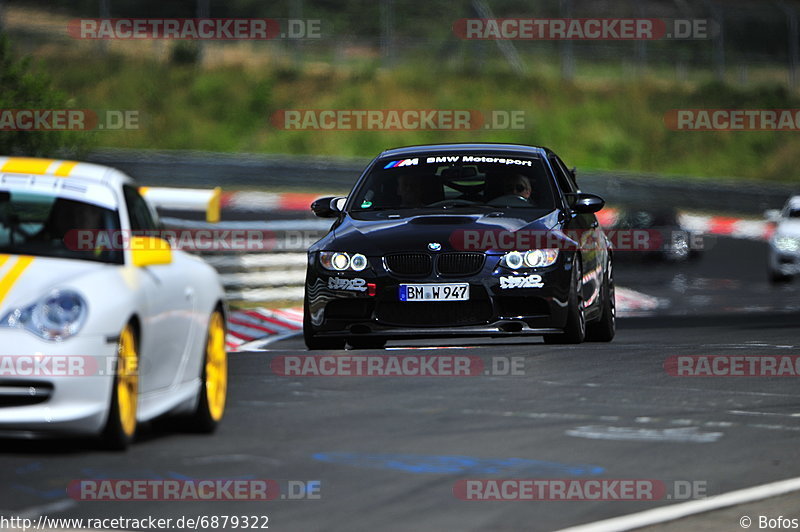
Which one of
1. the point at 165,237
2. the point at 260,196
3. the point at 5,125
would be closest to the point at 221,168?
the point at 260,196

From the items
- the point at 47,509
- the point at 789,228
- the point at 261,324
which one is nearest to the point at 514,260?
the point at 47,509

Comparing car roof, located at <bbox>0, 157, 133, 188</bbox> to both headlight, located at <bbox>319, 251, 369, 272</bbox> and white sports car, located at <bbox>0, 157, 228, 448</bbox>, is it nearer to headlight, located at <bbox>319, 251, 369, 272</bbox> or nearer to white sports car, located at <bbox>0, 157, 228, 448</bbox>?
white sports car, located at <bbox>0, 157, 228, 448</bbox>

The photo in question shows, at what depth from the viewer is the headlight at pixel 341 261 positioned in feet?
38.0

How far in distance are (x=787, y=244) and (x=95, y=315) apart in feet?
70.1

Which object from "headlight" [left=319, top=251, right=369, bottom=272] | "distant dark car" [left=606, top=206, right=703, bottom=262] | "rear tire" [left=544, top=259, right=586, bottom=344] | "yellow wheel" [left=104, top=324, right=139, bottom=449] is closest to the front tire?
"distant dark car" [left=606, top=206, right=703, bottom=262]

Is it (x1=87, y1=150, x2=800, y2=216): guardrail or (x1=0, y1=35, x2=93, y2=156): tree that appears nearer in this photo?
(x1=0, y1=35, x2=93, y2=156): tree

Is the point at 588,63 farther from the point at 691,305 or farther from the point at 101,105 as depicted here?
the point at 691,305

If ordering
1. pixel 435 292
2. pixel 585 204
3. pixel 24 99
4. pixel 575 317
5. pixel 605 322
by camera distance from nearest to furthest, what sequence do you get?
pixel 435 292 → pixel 575 317 → pixel 585 204 → pixel 605 322 → pixel 24 99

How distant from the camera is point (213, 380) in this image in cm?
904

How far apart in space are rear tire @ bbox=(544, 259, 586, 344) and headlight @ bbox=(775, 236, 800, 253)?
51.0ft

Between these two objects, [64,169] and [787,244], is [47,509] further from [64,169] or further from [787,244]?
[787,244]

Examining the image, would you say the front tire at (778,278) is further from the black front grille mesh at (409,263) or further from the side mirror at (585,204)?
the black front grille mesh at (409,263)

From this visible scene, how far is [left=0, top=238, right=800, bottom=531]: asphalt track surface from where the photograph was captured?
722 cm

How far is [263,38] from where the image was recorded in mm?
49062
